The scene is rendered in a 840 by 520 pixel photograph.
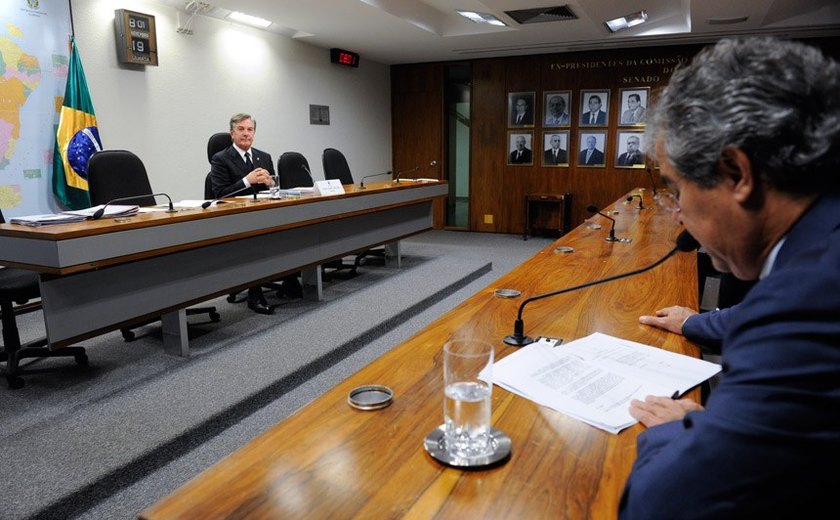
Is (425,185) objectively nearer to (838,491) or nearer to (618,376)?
(618,376)

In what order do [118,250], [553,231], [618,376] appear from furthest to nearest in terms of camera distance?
[553,231] → [118,250] → [618,376]

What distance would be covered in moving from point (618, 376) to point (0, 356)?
3025mm

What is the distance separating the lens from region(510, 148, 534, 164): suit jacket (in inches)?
290

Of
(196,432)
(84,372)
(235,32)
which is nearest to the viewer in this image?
(196,432)

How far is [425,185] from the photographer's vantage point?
538 cm

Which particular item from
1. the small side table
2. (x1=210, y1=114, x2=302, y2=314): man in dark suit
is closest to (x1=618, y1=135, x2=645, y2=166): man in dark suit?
the small side table

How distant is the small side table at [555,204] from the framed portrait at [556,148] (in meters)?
0.45

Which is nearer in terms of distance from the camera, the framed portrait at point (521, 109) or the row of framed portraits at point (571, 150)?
the row of framed portraits at point (571, 150)

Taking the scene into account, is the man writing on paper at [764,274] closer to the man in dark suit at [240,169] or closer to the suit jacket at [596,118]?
the man in dark suit at [240,169]

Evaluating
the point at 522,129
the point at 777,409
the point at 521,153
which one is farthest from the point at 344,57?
the point at 777,409

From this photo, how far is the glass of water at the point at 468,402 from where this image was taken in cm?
86

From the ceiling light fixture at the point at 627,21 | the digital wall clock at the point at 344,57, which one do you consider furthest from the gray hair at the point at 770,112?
the digital wall clock at the point at 344,57

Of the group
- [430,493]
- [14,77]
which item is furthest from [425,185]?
[430,493]

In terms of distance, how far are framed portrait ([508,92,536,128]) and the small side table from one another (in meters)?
0.96
